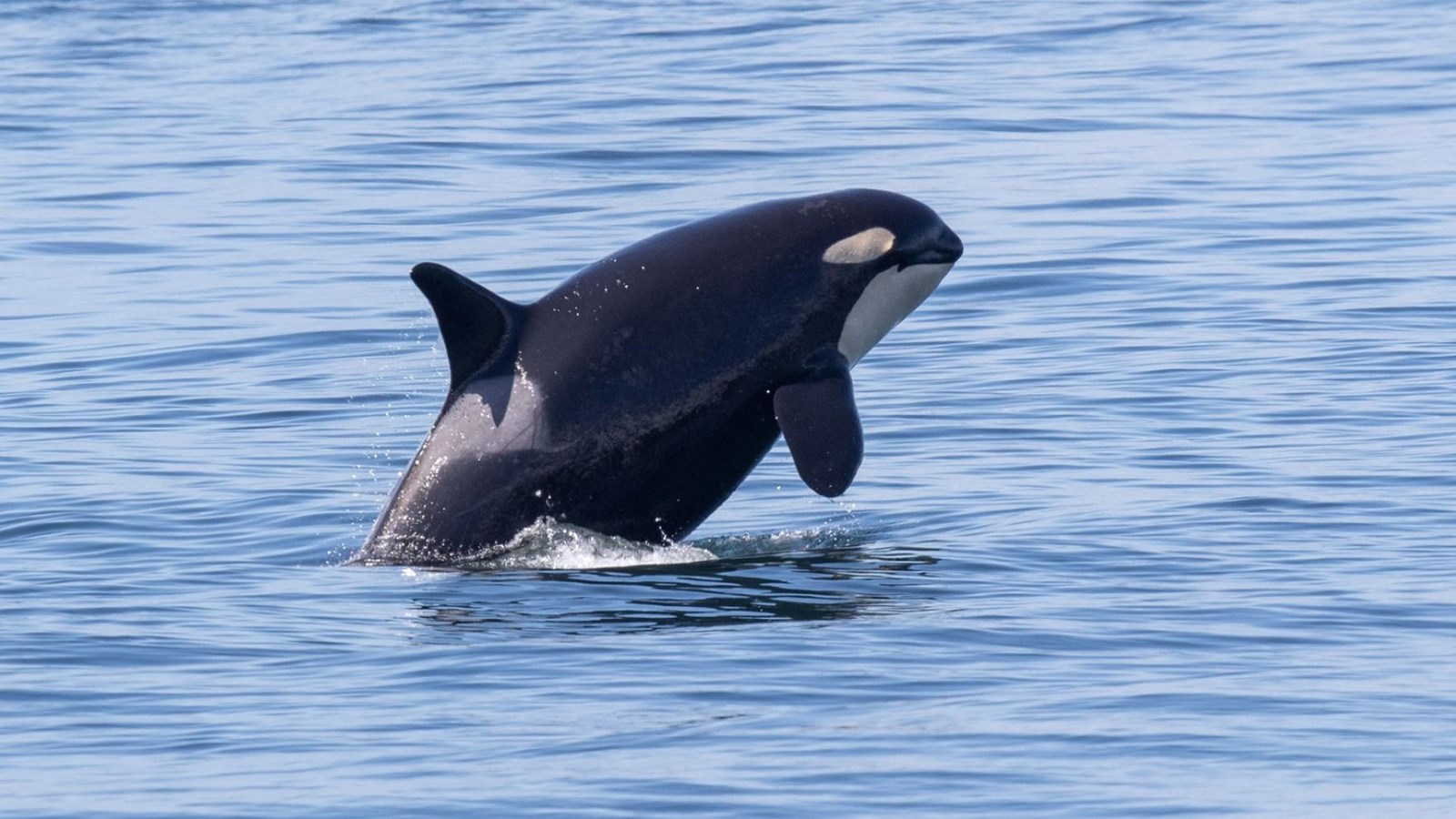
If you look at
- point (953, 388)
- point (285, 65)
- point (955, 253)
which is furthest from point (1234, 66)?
point (955, 253)

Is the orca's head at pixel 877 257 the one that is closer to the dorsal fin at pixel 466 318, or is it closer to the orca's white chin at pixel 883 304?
A: the orca's white chin at pixel 883 304

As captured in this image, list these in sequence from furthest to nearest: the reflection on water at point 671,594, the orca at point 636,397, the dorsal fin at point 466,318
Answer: the orca at point 636,397 < the dorsal fin at point 466,318 < the reflection on water at point 671,594

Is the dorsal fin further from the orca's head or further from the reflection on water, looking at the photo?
the orca's head

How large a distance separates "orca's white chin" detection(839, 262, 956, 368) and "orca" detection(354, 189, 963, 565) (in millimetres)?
163

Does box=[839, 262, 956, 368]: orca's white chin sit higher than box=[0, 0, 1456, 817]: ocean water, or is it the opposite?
box=[839, 262, 956, 368]: orca's white chin

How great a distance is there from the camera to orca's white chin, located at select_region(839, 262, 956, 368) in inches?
478

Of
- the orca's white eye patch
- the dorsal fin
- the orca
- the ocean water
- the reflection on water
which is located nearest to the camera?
the ocean water

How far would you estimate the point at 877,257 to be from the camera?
12.3 metres

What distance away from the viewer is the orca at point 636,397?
11.5m

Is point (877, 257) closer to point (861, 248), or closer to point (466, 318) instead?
point (861, 248)

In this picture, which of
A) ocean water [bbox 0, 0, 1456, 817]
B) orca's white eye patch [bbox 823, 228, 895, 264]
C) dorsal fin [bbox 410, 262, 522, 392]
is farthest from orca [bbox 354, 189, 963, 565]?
ocean water [bbox 0, 0, 1456, 817]

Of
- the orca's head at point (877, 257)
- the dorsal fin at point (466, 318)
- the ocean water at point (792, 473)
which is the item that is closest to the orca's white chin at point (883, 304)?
the orca's head at point (877, 257)

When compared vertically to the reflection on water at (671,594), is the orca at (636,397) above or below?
above

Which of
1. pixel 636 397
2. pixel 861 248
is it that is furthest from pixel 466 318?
pixel 861 248
